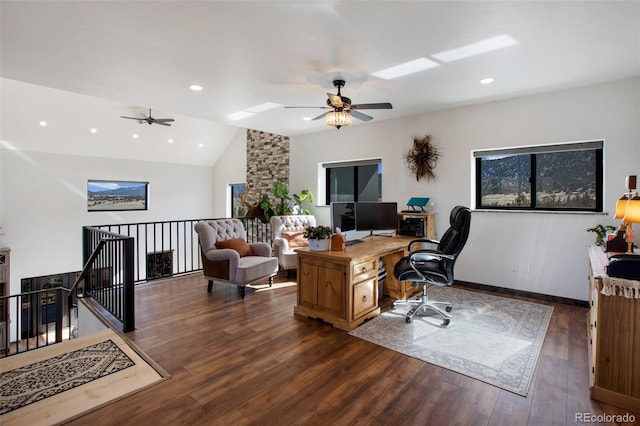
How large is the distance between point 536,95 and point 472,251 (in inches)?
85.7

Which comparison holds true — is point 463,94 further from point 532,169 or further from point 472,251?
point 472,251

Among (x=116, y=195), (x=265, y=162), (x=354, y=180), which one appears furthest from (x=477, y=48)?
(x=116, y=195)

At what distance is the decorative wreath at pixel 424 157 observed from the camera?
4.80 m

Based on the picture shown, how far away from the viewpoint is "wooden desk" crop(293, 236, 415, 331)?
307cm

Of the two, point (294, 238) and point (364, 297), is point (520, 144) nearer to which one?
point (364, 297)

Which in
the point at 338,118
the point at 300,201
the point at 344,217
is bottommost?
the point at 344,217

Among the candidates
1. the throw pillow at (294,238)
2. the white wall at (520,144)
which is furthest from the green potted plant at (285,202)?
the white wall at (520,144)

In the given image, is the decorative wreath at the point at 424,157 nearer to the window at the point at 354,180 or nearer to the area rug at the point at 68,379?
the window at the point at 354,180

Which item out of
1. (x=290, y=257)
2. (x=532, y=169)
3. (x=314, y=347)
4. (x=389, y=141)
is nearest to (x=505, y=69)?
(x=532, y=169)

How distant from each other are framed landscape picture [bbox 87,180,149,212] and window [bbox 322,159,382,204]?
5.36 metres

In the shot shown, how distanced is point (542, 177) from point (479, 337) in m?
2.49

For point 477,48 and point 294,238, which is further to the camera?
point 294,238

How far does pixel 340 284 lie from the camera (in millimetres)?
3115

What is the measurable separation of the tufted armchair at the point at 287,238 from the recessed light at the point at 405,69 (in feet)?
9.54
